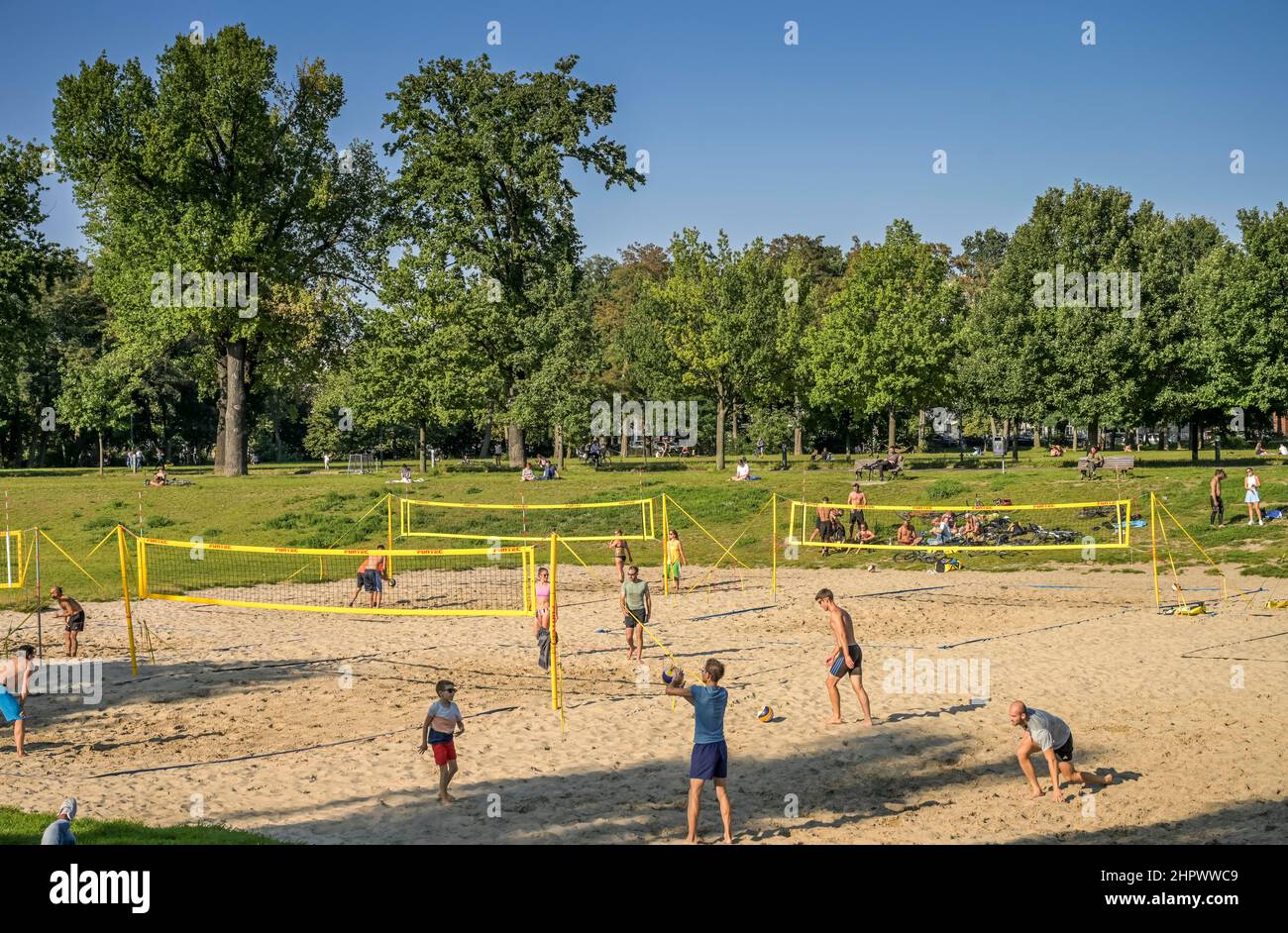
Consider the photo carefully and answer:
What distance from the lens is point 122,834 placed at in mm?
10953

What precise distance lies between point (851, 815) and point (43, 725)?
11.1 metres

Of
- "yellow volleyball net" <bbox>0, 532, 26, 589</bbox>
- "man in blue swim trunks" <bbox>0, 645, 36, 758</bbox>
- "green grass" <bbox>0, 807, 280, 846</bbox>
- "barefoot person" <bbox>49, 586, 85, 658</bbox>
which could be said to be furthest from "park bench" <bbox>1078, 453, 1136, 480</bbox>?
"green grass" <bbox>0, 807, 280, 846</bbox>

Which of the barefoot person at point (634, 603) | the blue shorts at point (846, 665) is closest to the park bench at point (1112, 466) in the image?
the barefoot person at point (634, 603)

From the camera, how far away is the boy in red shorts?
12.3 metres

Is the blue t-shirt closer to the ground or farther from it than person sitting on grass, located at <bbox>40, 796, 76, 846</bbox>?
farther from it

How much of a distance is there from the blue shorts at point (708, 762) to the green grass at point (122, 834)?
4071 millimetres

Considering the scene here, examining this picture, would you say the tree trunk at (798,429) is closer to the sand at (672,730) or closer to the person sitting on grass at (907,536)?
the person sitting on grass at (907,536)

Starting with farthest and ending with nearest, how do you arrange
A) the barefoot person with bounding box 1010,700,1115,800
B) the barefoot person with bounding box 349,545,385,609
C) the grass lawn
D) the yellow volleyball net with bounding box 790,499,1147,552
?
the yellow volleyball net with bounding box 790,499,1147,552 < the grass lawn < the barefoot person with bounding box 349,545,385,609 < the barefoot person with bounding box 1010,700,1115,800

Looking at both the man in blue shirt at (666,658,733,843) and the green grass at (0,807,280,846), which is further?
the man in blue shirt at (666,658,733,843)

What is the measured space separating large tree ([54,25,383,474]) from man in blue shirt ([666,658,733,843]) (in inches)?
1493

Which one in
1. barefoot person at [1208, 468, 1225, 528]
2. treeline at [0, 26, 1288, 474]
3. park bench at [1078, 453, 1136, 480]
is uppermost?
treeline at [0, 26, 1288, 474]

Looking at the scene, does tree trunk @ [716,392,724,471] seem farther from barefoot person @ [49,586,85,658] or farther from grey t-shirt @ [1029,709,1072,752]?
grey t-shirt @ [1029,709,1072,752]

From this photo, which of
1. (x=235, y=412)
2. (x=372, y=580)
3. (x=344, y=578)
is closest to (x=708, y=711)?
(x=372, y=580)
